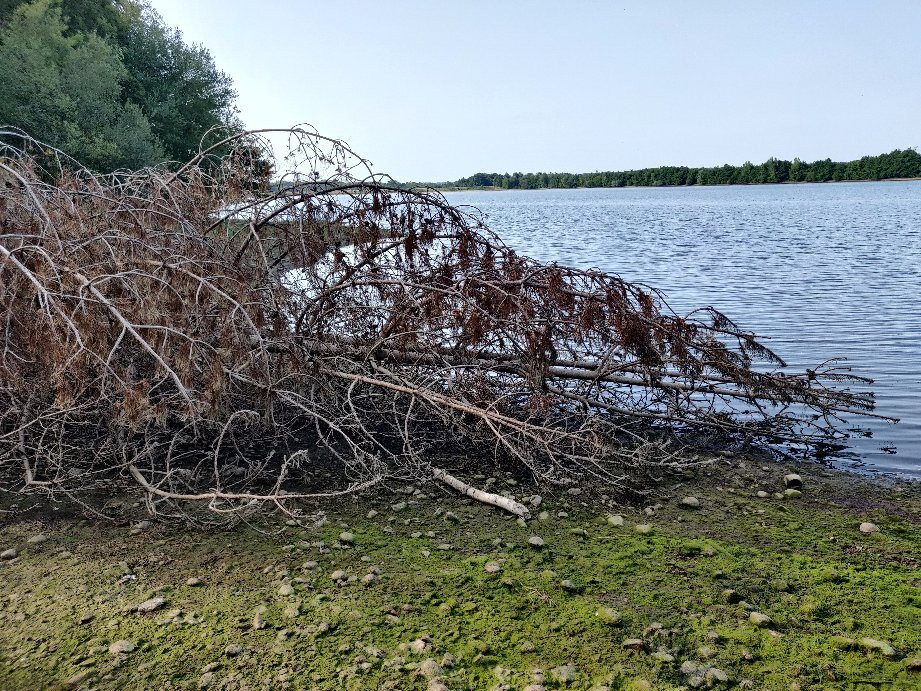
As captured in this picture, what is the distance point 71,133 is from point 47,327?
2300 centimetres

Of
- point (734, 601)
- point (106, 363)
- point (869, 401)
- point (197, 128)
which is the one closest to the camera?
point (734, 601)

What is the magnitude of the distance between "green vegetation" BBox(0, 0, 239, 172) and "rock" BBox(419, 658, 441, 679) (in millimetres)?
21981

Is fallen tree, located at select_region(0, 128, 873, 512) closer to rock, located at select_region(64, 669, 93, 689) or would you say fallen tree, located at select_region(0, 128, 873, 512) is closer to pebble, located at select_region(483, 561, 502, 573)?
pebble, located at select_region(483, 561, 502, 573)

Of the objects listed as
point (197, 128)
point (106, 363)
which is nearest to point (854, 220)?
point (197, 128)

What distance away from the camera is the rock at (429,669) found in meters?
3.45

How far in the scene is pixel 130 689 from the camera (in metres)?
3.39

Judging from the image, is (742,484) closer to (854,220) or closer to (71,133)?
(71,133)

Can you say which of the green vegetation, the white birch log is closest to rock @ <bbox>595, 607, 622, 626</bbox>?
the white birch log

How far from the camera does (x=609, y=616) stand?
390 centimetres

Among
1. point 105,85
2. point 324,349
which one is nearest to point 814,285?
point 324,349

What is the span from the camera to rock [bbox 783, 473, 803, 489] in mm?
5926

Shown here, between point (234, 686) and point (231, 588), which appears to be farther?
point (231, 588)

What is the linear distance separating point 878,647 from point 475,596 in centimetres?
190

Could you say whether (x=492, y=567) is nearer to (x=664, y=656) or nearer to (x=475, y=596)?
(x=475, y=596)
